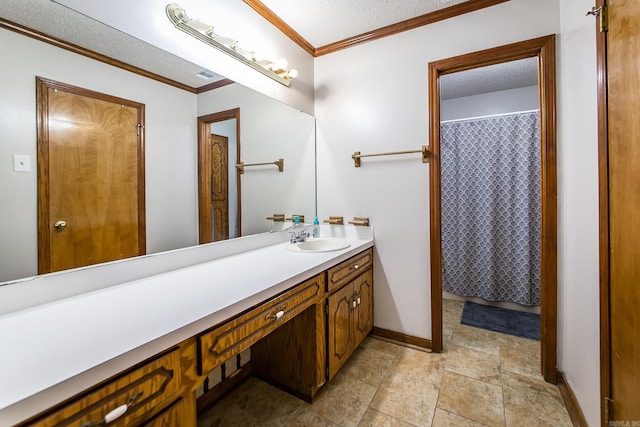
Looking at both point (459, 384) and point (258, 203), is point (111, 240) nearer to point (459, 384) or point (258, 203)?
point (258, 203)

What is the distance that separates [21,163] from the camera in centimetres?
96

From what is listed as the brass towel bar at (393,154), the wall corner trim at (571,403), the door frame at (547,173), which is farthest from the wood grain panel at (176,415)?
the door frame at (547,173)

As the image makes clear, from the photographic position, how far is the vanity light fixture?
1386 mm

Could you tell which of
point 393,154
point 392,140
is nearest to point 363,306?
point 393,154

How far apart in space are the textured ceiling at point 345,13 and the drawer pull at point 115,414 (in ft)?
7.10

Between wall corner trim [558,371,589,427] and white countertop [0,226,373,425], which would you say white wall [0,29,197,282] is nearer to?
white countertop [0,226,373,425]

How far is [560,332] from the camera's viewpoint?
169cm

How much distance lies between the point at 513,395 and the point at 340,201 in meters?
1.65

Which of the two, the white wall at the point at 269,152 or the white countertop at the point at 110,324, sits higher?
the white wall at the point at 269,152

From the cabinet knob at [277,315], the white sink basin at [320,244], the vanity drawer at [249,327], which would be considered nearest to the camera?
the vanity drawer at [249,327]

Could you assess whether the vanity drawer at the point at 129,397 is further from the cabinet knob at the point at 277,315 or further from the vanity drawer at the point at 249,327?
the cabinet knob at the point at 277,315

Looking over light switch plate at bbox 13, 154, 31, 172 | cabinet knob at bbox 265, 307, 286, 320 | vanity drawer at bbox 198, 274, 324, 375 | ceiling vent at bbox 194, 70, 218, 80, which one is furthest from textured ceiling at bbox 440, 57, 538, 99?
light switch plate at bbox 13, 154, 31, 172

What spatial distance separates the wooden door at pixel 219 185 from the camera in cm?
164

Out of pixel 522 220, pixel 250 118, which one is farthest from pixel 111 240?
pixel 522 220
